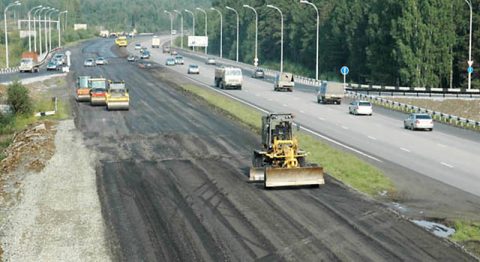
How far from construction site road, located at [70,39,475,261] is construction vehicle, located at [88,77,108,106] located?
18885mm

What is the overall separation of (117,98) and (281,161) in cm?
3382

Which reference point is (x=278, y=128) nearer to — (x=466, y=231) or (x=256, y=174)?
(x=256, y=174)

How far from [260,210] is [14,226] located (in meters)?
8.78

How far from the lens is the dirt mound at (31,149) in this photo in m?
38.1

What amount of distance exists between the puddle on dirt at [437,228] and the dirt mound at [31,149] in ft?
64.2

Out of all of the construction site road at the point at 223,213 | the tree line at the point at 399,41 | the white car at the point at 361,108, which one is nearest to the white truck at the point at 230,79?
the white car at the point at 361,108

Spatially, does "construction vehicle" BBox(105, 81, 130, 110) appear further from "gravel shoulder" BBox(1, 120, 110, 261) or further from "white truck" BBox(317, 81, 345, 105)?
"gravel shoulder" BBox(1, 120, 110, 261)

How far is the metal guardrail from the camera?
6303 centimetres

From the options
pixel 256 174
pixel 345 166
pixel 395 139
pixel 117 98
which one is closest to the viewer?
pixel 256 174

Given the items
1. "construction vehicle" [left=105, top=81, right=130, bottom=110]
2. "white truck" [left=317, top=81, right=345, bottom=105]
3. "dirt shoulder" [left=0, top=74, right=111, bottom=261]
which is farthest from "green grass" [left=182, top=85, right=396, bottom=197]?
"white truck" [left=317, top=81, right=345, bottom=105]

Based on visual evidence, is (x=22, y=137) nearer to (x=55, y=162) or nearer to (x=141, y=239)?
(x=55, y=162)

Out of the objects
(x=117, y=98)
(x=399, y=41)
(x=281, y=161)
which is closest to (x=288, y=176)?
(x=281, y=161)

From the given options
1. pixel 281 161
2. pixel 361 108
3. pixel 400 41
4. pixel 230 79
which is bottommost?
pixel 281 161

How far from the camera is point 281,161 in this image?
32.0 m
